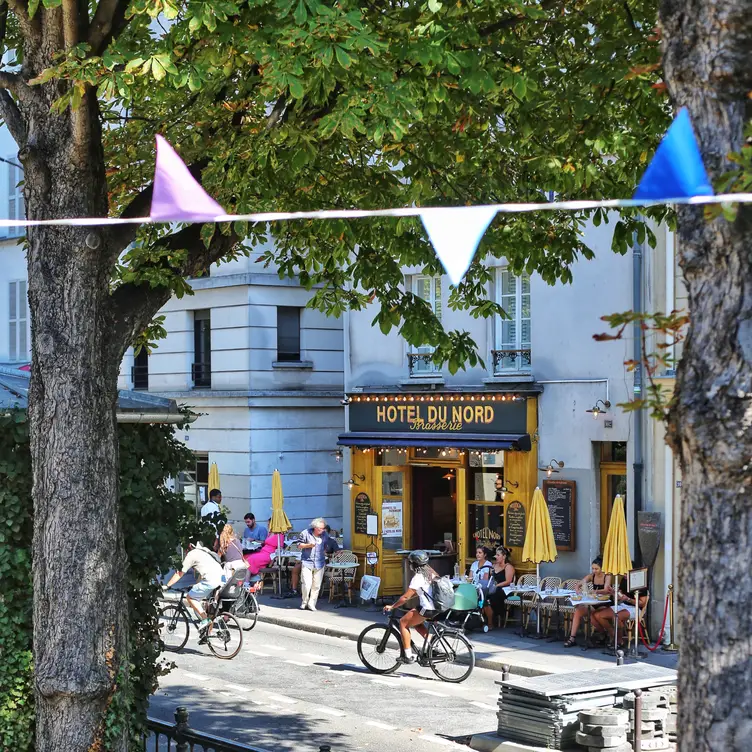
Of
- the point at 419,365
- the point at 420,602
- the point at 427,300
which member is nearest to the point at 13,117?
the point at 420,602

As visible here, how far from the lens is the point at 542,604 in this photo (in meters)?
18.8

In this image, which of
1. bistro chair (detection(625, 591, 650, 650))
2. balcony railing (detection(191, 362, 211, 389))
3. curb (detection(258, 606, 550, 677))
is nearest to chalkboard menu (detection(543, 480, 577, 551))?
bistro chair (detection(625, 591, 650, 650))

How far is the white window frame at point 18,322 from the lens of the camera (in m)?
33.3

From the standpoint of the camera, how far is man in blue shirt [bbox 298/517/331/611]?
2202 centimetres

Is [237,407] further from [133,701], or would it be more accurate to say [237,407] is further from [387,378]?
[133,701]

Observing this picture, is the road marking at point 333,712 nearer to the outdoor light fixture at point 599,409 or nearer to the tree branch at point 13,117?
the outdoor light fixture at point 599,409

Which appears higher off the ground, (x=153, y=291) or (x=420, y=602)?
(x=153, y=291)

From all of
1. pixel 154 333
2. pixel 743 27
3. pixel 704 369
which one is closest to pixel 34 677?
pixel 154 333

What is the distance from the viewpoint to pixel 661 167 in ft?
14.6

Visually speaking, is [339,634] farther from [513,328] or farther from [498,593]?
[513,328]

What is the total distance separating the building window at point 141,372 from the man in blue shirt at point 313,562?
10101mm

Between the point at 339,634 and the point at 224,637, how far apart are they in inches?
111

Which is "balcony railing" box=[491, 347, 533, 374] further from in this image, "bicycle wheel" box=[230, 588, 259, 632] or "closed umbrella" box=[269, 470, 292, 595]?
"bicycle wheel" box=[230, 588, 259, 632]

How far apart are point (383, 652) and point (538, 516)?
143 inches
